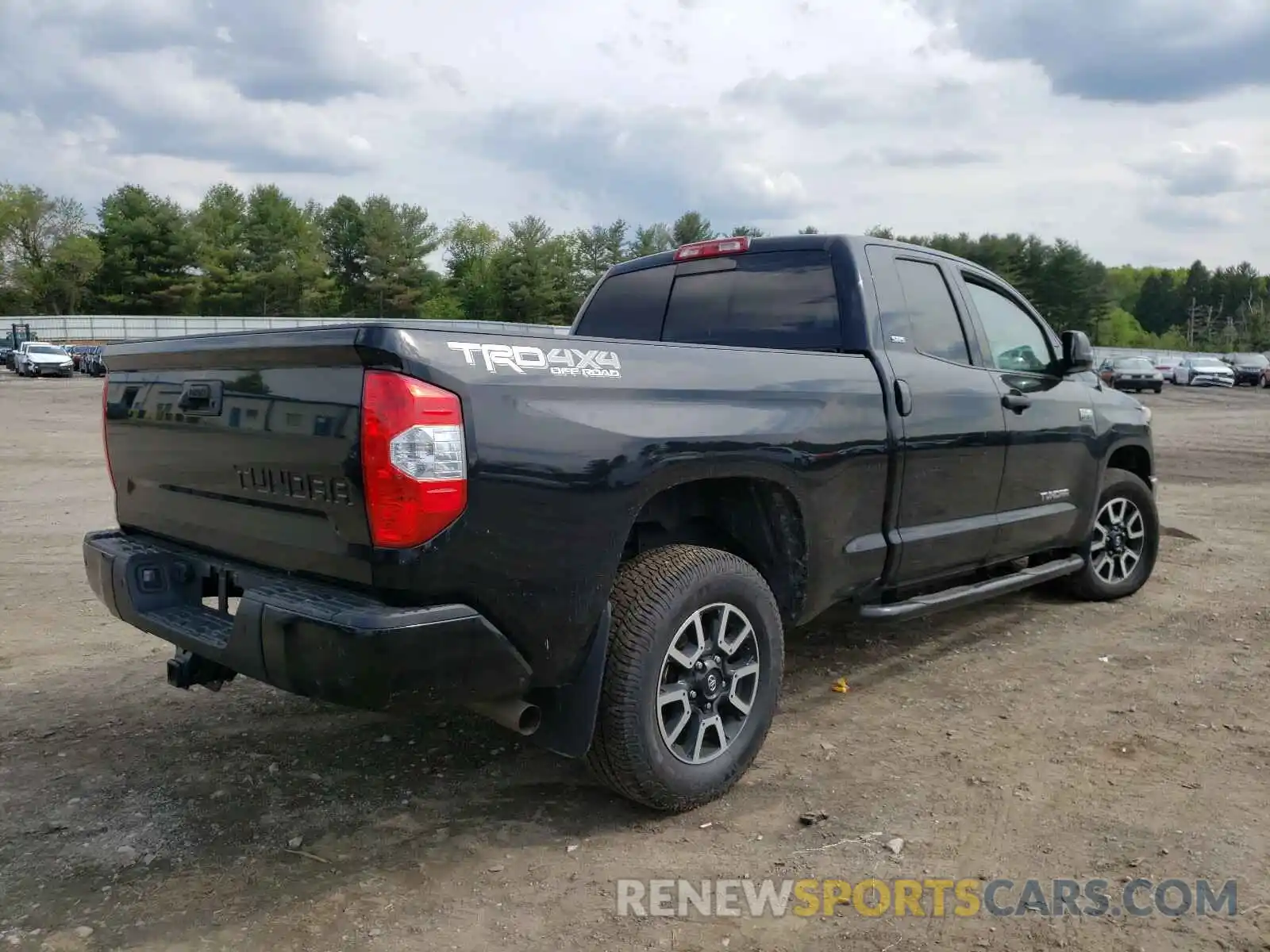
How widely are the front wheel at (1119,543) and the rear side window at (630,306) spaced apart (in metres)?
2.86

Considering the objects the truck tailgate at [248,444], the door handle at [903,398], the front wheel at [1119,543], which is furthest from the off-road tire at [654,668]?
the front wheel at [1119,543]

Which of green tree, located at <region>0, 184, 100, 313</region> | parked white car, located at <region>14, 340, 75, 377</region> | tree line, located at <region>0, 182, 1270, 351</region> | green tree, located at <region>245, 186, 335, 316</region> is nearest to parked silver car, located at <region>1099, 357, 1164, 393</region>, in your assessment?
tree line, located at <region>0, 182, 1270, 351</region>

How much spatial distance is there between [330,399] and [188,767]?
1.83 metres

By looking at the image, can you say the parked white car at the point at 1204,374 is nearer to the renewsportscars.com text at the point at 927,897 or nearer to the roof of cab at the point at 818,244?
the roof of cab at the point at 818,244

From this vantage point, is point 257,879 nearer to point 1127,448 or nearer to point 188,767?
point 188,767

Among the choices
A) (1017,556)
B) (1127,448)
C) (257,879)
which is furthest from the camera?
(1127,448)

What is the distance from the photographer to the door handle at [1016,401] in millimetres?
4891

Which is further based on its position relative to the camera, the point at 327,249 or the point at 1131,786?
the point at 327,249

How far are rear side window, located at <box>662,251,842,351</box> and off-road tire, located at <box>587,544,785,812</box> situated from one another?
1.26 m

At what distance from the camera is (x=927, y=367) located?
4465mm

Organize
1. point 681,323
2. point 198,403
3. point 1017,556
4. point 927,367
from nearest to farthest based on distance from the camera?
point 198,403, point 927,367, point 681,323, point 1017,556

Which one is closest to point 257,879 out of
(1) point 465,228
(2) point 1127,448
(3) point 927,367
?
(3) point 927,367

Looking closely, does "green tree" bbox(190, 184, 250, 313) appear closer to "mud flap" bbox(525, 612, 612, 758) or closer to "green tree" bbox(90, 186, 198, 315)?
"green tree" bbox(90, 186, 198, 315)

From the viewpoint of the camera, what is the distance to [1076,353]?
540 cm
